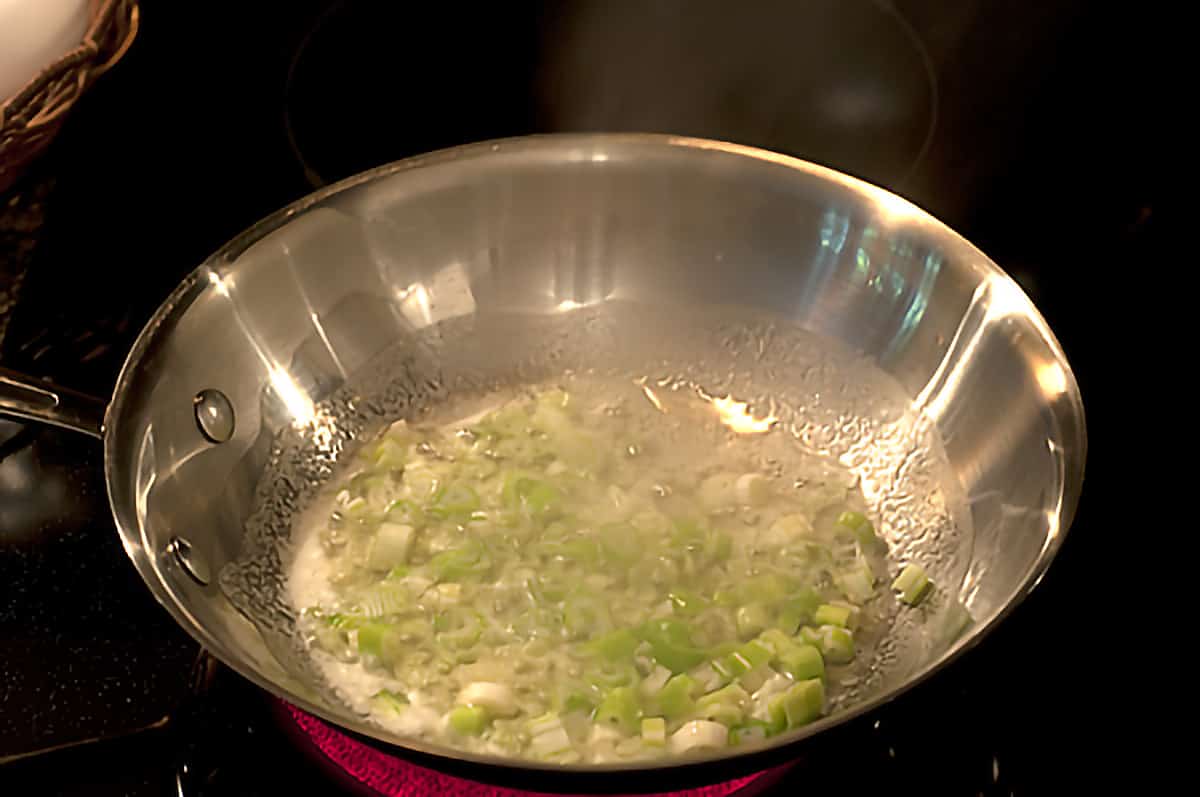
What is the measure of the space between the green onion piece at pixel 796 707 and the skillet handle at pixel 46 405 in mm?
471

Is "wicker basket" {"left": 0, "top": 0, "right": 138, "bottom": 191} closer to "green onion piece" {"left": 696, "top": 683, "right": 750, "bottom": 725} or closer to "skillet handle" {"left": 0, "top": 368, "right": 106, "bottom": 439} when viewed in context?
"skillet handle" {"left": 0, "top": 368, "right": 106, "bottom": 439}

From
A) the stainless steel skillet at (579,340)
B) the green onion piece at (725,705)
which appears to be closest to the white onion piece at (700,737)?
the green onion piece at (725,705)

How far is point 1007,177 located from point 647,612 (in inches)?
22.9

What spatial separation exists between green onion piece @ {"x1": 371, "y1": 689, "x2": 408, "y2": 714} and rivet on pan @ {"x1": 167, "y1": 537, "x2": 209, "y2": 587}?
14 cm

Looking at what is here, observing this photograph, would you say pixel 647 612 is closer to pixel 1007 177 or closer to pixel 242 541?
pixel 242 541

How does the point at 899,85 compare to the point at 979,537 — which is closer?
the point at 979,537

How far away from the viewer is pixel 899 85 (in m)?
1.13

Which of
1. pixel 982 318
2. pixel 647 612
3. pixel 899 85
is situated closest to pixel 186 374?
pixel 647 612

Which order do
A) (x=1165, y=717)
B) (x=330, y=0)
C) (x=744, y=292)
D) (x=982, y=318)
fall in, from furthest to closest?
(x=330, y=0) → (x=744, y=292) → (x=982, y=318) → (x=1165, y=717)

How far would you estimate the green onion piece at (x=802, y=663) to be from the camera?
2.55 ft

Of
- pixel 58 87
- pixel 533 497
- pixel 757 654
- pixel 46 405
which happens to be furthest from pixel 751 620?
pixel 58 87

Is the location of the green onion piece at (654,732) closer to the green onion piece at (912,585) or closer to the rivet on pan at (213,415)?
the green onion piece at (912,585)

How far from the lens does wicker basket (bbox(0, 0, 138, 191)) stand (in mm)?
912

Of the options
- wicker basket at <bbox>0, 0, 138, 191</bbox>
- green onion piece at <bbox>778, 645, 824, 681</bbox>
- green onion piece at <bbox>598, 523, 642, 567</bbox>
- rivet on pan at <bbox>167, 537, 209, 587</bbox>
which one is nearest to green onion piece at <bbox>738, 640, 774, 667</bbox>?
green onion piece at <bbox>778, 645, 824, 681</bbox>
